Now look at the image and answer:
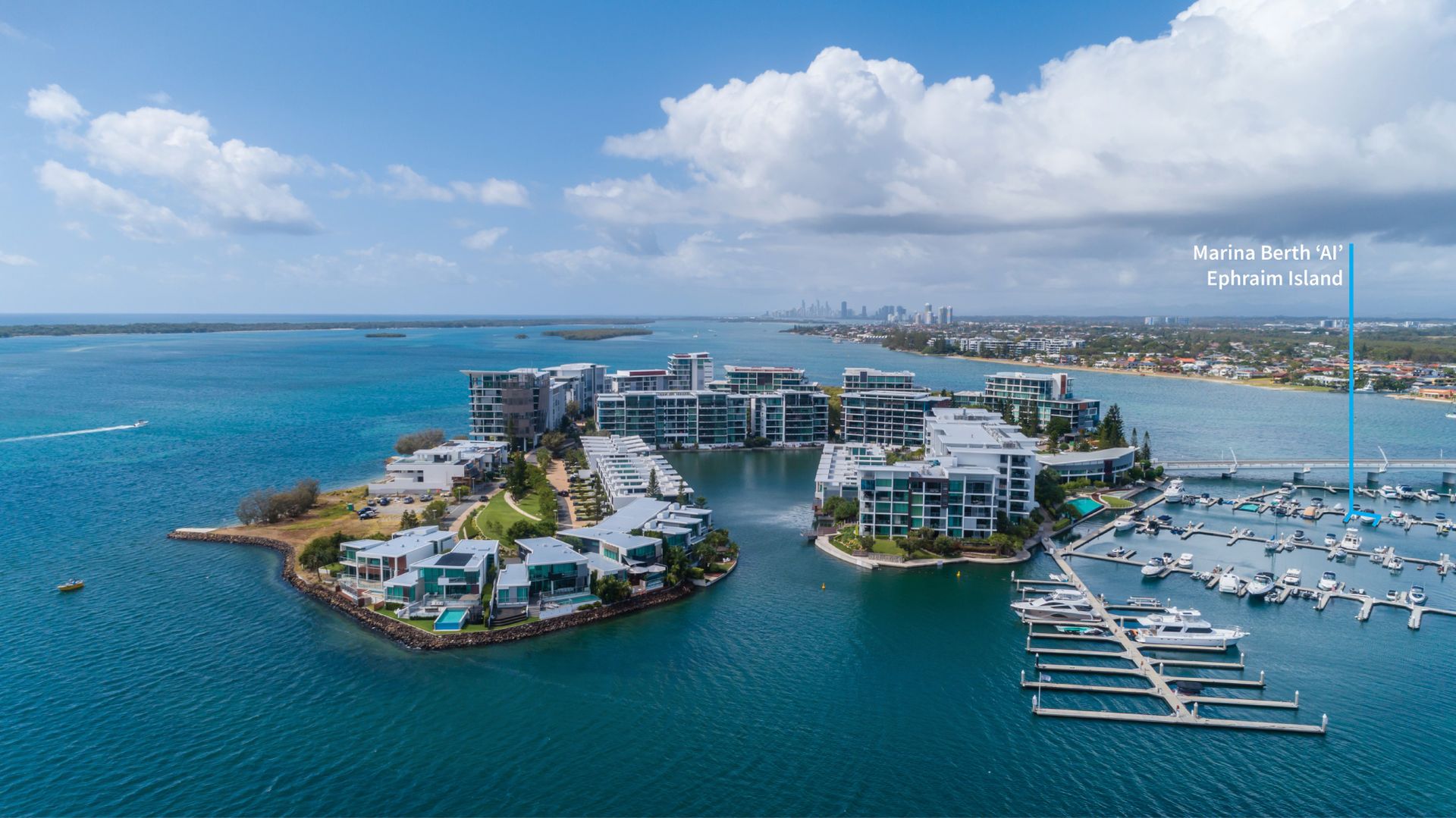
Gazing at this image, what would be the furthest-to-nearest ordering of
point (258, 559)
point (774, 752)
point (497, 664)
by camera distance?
point (258, 559), point (497, 664), point (774, 752)

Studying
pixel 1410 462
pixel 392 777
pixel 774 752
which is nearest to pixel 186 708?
pixel 392 777

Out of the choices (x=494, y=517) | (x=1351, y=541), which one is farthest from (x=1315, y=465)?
(x=494, y=517)

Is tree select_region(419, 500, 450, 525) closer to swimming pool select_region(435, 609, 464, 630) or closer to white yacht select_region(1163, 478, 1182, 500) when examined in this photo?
swimming pool select_region(435, 609, 464, 630)

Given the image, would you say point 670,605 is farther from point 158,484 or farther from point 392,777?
point 158,484

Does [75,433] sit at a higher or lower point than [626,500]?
higher

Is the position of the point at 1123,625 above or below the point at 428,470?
below

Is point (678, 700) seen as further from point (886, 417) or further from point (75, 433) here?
point (75, 433)
